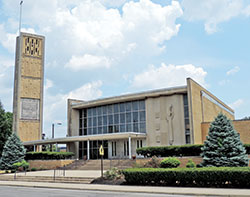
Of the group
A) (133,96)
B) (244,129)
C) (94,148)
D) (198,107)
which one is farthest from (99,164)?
(244,129)

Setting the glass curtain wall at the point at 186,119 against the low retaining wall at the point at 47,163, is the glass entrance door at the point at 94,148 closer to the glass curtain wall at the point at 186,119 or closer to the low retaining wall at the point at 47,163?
the low retaining wall at the point at 47,163

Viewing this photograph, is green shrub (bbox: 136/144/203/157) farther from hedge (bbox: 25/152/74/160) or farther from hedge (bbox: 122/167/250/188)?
hedge (bbox: 25/152/74/160)

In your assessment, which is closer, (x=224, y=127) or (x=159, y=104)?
(x=224, y=127)

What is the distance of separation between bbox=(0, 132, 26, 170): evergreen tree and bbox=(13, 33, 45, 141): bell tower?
399 inches

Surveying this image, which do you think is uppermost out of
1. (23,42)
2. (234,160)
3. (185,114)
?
(23,42)

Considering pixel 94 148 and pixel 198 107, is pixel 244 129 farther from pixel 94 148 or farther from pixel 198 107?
pixel 94 148

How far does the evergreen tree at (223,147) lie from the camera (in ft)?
72.1

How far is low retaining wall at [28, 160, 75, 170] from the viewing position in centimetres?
3659

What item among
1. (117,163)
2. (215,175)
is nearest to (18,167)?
(117,163)

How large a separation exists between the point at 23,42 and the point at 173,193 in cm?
4581

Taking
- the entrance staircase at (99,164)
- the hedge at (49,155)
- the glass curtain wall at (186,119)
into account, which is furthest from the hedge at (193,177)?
the hedge at (49,155)

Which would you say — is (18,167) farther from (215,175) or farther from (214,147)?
(215,175)

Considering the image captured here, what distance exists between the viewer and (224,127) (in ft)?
75.3

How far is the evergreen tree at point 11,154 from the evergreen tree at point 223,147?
84.4ft
